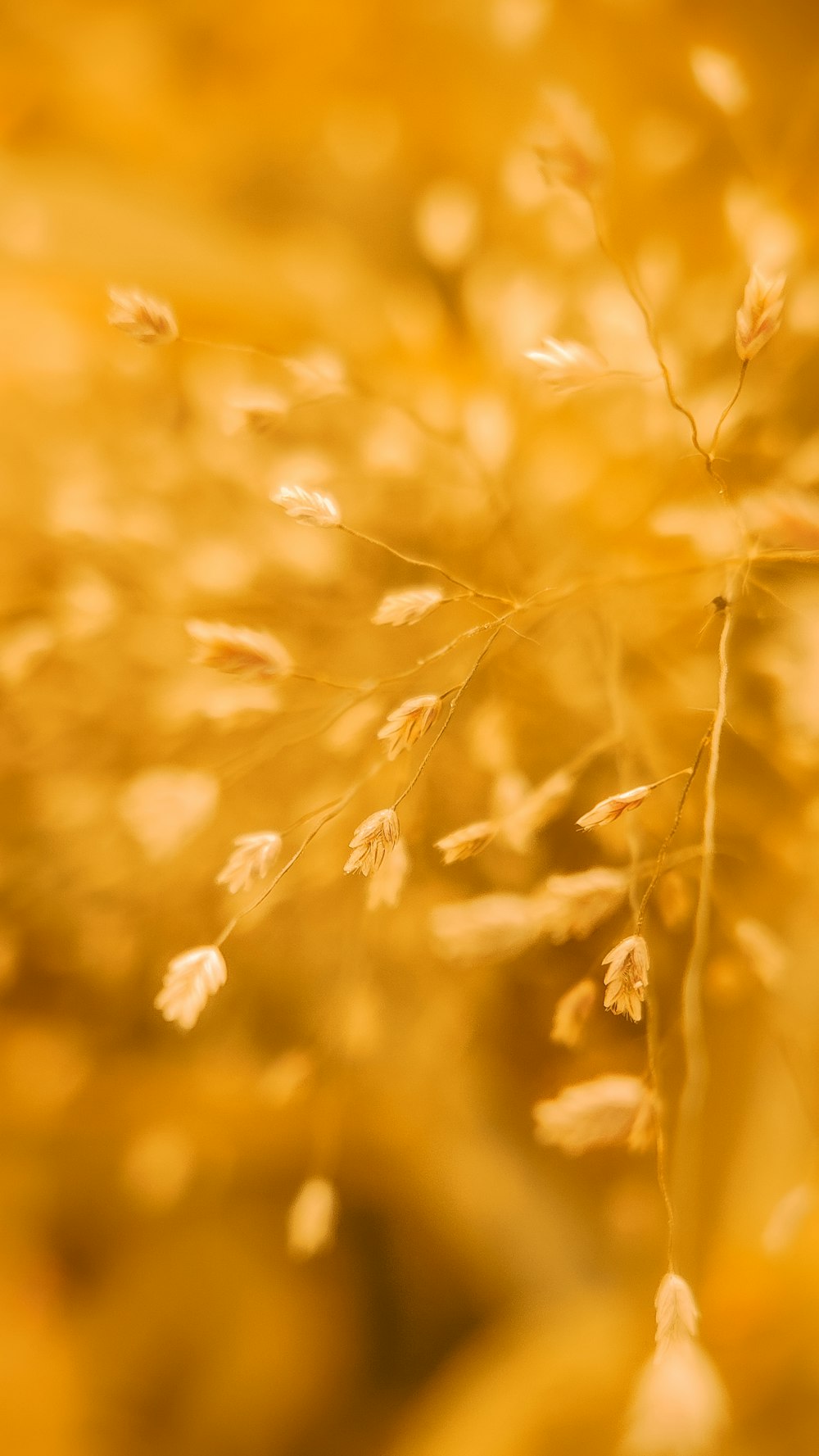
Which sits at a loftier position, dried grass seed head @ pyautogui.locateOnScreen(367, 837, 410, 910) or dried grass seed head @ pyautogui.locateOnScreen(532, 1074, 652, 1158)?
dried grass seed head @ pyautogui.locateOnScreen(367, 837, 410, 910)

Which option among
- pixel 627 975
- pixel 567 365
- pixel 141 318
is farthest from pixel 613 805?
pixel 141 318

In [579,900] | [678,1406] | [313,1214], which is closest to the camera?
[678,1406]

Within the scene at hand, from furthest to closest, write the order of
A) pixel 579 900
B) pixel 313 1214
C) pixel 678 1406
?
pixel 313 1214 < pixel 579 900 < pixel 678 1406

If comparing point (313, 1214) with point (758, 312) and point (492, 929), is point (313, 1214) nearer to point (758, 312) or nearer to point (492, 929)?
point (492, 929)

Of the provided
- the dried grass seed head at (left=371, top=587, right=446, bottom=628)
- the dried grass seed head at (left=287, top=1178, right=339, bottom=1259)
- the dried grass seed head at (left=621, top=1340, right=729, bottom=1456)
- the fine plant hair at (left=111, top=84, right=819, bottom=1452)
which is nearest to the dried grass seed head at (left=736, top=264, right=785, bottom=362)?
the fine plant hair at (left=111, top=84, right=819, bottom=1452)

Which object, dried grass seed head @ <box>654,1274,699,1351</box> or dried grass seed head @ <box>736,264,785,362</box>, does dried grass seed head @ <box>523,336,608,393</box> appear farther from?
dried grass seed head @ <box>654,1274,699,1351</box>

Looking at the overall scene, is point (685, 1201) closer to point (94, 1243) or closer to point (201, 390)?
point (94, 1243)
